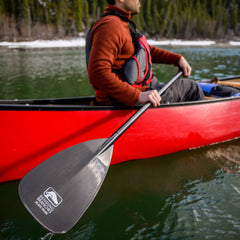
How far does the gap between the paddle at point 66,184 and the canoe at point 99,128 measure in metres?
0.28

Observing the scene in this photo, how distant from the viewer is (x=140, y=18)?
183 feet

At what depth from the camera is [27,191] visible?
1.88 m

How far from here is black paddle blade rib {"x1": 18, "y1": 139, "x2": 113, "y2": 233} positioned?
182 centimetres

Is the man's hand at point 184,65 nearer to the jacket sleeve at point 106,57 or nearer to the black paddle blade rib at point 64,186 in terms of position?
the jacket sleeve at point 106,57

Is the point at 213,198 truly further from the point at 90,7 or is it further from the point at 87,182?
the point at 90,7

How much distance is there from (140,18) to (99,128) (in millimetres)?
58073

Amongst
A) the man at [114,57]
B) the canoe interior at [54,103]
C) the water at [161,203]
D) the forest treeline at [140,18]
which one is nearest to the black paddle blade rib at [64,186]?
the water at [161,203]

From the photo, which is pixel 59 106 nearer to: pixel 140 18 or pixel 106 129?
pixel 106 129

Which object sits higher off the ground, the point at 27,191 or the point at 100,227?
the point at 27,191

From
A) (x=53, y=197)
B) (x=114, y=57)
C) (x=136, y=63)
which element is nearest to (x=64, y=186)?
(x=53, y=197)

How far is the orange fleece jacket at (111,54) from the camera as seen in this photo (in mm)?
2207

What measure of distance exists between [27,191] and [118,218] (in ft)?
2.79

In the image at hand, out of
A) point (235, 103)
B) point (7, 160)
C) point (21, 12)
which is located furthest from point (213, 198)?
point (21, 12)

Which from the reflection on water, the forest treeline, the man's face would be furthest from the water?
the forest treeline
